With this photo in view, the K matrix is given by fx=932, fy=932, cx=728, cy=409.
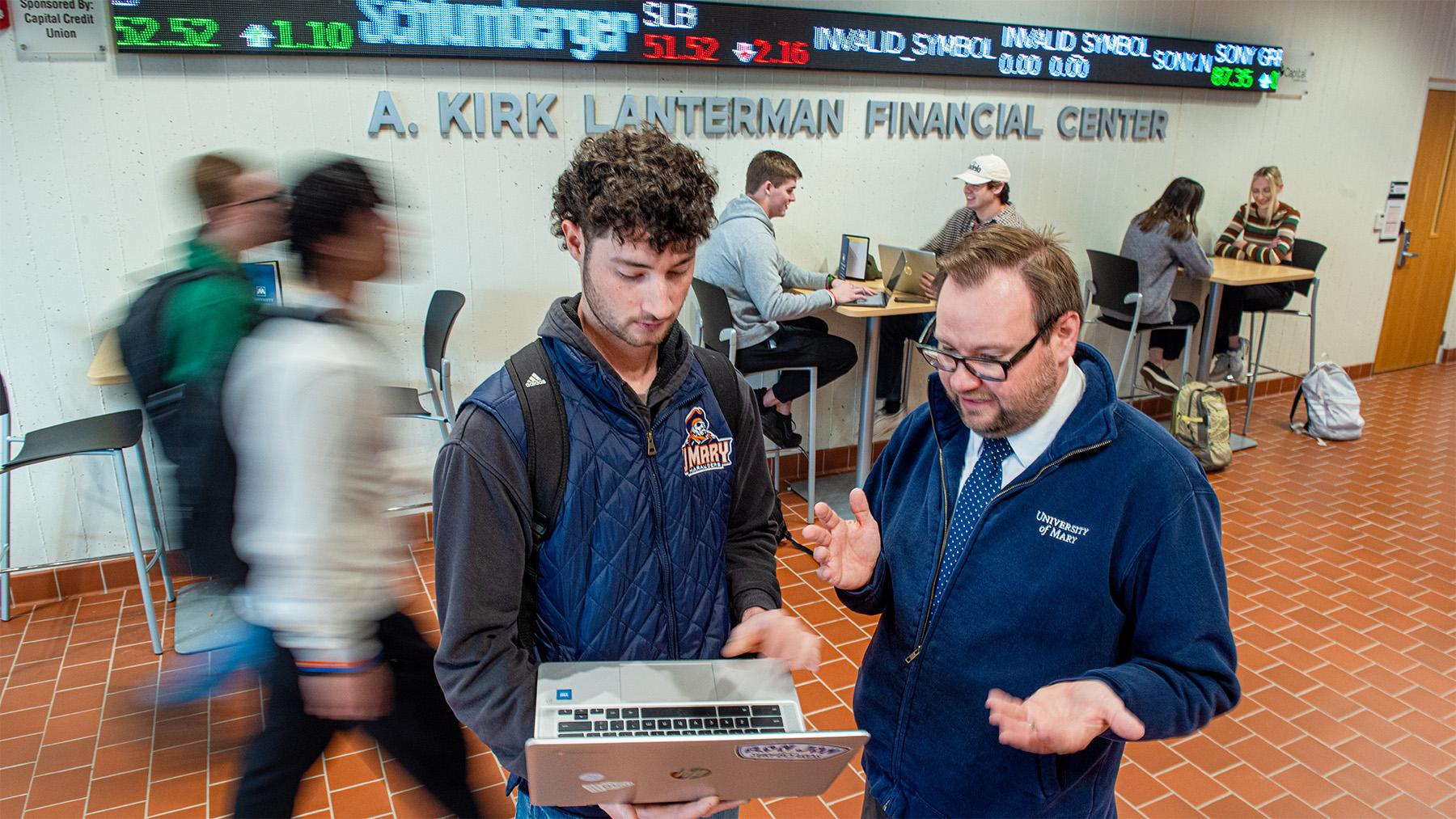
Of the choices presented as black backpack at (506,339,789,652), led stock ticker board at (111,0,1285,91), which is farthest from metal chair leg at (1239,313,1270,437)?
black backpack at (506,339,789,652)

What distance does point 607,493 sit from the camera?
1360 mm

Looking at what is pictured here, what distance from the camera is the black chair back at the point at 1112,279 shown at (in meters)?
5.43

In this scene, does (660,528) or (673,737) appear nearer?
(673,737)

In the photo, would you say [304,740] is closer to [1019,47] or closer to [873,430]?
[873,430]

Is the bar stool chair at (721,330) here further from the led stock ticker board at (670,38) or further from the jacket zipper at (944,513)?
the jacket zipper at (944,513)

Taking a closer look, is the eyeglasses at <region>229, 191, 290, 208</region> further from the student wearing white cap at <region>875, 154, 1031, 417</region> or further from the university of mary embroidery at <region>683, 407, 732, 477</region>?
the student wearing white cap at <region>875, 154, 1031, 417</region>

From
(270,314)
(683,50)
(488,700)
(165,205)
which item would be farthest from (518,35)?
(488,700)

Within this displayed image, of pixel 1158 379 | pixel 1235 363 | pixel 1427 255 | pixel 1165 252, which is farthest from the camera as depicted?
pixel 1427 255

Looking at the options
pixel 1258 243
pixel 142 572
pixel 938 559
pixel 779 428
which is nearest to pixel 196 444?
pixel 938 559

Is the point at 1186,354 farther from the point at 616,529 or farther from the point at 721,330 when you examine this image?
the point at 616,529

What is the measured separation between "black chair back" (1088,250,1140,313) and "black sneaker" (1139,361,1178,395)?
65 centimetres

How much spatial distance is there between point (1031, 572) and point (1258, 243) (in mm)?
5815

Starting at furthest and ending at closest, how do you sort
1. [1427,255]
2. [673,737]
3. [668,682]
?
[1427,255], [668,682], [673,737]

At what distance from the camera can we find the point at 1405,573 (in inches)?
167
